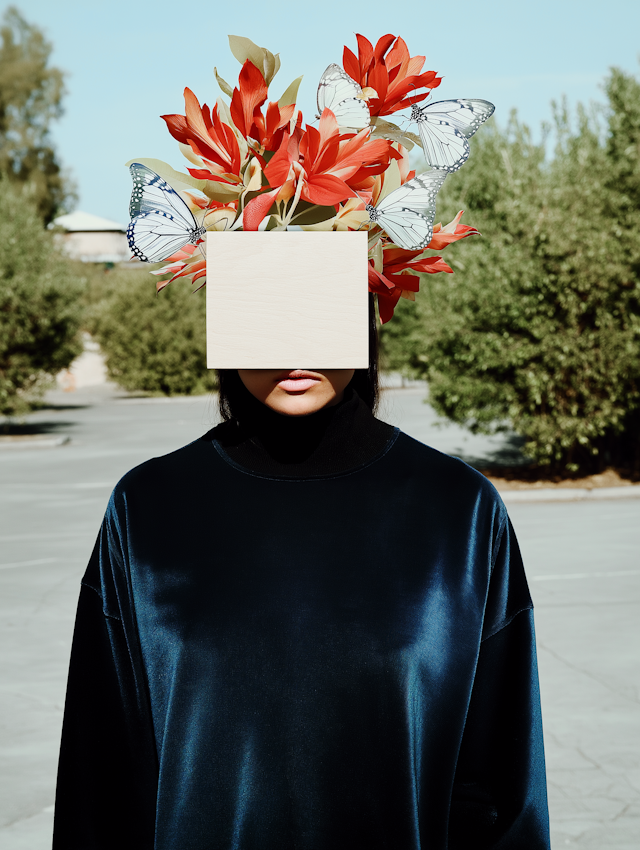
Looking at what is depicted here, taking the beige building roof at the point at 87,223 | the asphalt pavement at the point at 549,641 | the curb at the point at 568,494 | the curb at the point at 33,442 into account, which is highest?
the beige building roof at the point at 87,223

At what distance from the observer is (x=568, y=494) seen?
12375 millimetres

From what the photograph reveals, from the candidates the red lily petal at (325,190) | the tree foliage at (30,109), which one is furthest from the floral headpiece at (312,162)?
the tree foliage at (30,109)

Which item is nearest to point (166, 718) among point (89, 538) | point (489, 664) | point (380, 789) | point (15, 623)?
point (380, 789)

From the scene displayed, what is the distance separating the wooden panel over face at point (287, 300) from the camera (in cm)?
127

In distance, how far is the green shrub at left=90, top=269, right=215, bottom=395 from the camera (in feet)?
117

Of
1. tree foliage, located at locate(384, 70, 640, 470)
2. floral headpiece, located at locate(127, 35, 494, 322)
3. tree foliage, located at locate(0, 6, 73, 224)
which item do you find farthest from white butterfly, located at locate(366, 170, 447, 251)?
tree foliage, located at locate(0, 6, 73, 224)

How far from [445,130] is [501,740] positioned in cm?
95

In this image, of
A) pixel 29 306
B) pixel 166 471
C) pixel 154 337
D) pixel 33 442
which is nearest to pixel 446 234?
pixel 166 471

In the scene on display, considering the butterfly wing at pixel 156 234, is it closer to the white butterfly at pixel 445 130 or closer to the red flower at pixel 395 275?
the red flower at pixel 395 275

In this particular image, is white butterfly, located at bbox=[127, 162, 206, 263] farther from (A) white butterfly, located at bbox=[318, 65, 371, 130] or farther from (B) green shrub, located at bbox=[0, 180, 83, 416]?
(B) green shrub, located at bbox=[0, 180, 83, 416]

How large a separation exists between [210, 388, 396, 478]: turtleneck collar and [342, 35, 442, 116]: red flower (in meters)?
0.48

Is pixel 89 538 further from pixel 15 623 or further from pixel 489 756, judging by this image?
pixel 489 756

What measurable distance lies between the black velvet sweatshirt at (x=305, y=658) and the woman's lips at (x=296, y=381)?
85mm

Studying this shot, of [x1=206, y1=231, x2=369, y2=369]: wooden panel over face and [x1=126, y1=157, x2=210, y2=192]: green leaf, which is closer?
[x1=206, y1=231, x2=369, y2=369]: wooden panel over face
